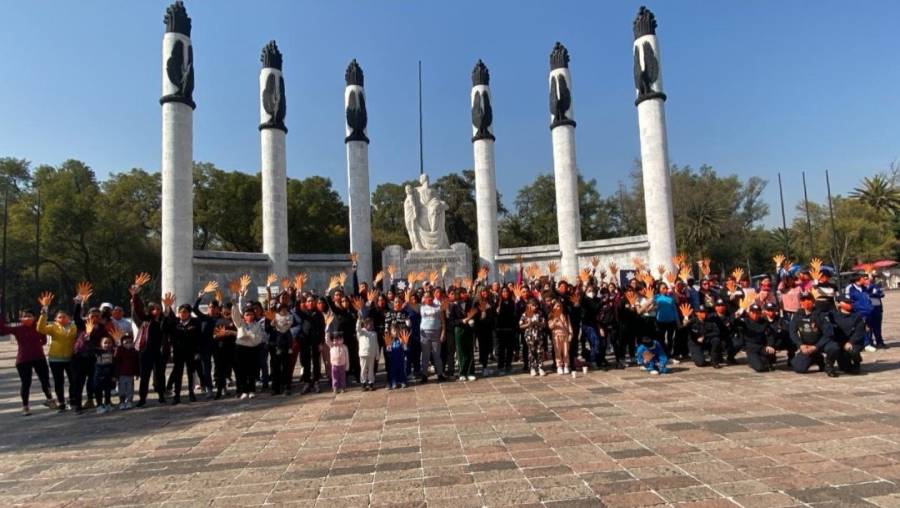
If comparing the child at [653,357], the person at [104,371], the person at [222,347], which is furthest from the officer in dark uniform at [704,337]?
the person at [104,371]

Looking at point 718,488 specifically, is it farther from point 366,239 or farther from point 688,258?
point 688,258

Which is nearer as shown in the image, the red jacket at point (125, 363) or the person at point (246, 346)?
the red jacket at point (125, 363)

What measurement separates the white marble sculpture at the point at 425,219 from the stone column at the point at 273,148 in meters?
6.15

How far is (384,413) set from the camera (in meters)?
6.46

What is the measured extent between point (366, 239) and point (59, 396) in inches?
708

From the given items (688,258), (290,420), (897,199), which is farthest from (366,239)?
(897,199)

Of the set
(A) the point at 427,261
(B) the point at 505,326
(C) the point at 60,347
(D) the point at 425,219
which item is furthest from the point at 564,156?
(C) the point at 60,347

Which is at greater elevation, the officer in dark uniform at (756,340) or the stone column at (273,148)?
the stone column at (273,148)

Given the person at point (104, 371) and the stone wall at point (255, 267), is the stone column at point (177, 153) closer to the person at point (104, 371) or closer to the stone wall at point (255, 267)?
the stone wall at point (255, 267)

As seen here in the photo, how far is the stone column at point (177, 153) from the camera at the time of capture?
19875 mm

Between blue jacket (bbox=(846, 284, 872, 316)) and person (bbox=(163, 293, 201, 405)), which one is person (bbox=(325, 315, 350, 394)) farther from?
blue jacket (bbox=(846, 284, 872, 316))

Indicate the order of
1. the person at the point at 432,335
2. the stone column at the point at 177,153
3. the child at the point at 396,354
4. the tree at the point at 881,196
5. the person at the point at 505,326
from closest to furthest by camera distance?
the child at the point at 396,354 < the person at the point at 432,335 < the person at the point at 505,326 < the stone column at the point at 177,153 < the tree at the point at 881,196

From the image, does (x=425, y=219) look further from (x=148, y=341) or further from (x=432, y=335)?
(x=148, y=341)

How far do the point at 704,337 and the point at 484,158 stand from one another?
1871cm
